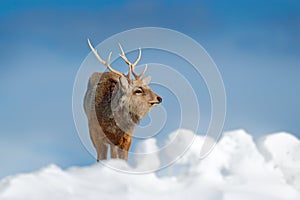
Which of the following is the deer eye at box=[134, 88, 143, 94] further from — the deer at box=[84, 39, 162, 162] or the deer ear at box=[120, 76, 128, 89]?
the deer ear at box=[120, 76, 128, 89]

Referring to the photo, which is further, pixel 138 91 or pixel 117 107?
pixel 117 107

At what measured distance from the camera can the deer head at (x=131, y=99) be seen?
17734 millimetres

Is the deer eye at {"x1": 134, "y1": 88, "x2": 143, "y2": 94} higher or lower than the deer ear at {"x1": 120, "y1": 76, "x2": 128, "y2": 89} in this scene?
lower

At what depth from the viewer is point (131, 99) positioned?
17.9 meters

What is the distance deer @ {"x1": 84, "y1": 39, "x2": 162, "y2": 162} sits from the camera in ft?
58.5

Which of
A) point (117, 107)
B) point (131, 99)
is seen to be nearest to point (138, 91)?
point (131, 99)

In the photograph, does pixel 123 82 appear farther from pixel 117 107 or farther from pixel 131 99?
pixel 117 107

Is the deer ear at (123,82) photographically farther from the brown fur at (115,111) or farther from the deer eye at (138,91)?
the deer eye at (138,91)

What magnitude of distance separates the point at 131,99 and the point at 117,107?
1.97 ft

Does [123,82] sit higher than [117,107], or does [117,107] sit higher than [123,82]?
[123,82]

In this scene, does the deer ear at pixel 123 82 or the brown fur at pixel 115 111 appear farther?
the brown fur at pixel 115 111

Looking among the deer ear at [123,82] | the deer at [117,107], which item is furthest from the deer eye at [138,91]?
the deer ear at [123,82]

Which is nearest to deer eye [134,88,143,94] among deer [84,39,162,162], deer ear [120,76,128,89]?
deer [84,39,162,162]

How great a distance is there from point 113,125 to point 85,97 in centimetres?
198
